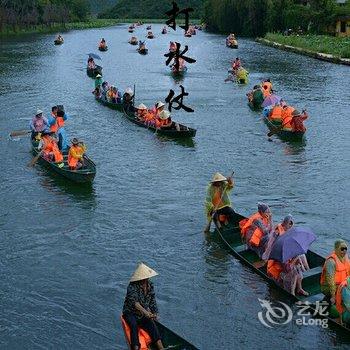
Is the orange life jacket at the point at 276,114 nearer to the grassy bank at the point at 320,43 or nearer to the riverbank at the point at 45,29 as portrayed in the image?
the grassy bank at the point at 320,43

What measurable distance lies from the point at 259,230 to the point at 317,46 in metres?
55.8

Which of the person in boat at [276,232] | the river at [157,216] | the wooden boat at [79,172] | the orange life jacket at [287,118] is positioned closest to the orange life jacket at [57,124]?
the river at [157,216]

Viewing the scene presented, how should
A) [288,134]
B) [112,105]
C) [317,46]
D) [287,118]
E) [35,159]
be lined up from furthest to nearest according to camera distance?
[317,46] < [112,105] < [287,118] < [288,134] < [35,159]

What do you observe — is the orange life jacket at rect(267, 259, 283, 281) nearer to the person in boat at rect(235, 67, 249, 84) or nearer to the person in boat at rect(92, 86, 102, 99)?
the person in boat at rect(92, 86, 102, 99)

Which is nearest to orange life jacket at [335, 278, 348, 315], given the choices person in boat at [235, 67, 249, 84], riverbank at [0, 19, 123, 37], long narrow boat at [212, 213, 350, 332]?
long narrow boat at [212, 213, 350, 332]

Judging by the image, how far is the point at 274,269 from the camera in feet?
47.7

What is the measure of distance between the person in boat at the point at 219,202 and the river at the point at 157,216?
876 millimetres

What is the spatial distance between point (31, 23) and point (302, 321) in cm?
11222

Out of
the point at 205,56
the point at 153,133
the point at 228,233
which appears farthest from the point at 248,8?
the point at 228,233

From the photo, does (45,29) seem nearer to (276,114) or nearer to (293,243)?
(276,114)

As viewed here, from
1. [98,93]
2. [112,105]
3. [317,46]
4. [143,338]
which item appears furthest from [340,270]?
[317,46]

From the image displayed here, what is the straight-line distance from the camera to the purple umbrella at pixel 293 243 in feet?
44.1

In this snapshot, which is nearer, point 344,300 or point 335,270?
point 344,300

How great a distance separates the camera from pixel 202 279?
1577 centimetres
